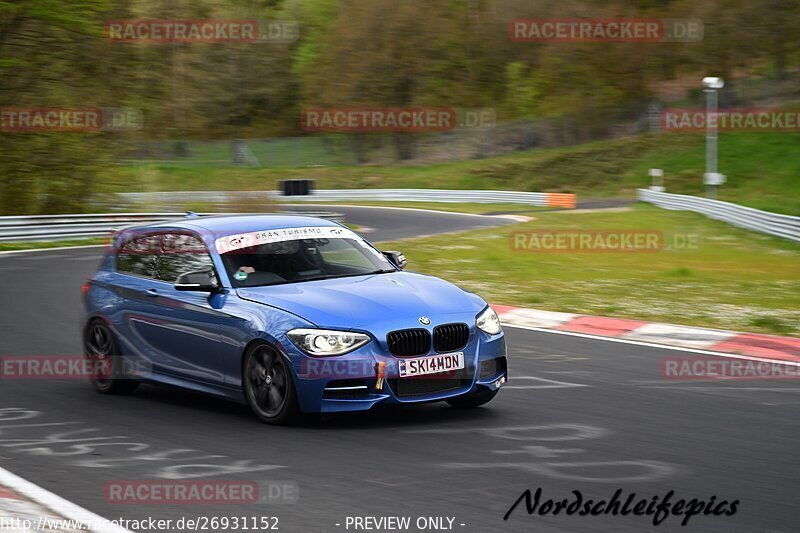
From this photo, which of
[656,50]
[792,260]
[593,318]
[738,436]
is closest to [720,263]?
[792,260]

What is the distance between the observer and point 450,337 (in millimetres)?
7906

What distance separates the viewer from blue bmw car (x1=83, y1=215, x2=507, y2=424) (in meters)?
7.62

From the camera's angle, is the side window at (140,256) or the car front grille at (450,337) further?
the side window at (140,256)

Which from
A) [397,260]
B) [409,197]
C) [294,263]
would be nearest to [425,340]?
[294,263]

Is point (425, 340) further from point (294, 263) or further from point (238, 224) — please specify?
point (238, 224)

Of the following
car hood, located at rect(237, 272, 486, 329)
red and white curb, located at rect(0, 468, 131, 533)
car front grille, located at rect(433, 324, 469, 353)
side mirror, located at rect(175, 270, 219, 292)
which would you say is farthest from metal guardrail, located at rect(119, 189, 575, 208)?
red and white curb, located at rect(0, 468, 131, 533)

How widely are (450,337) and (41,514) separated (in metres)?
3.23

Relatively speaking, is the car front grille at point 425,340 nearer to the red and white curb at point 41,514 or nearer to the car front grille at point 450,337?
the car front grille at point 450,337

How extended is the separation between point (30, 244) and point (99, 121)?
6.12m

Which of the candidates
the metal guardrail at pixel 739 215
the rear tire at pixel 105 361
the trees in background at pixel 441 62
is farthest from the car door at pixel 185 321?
the trees in background at pixel 441 62

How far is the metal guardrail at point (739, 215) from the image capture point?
28609 mm

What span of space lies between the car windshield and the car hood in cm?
17

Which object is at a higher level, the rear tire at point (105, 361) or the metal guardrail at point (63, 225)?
the metal guardrail at point (63, 225)

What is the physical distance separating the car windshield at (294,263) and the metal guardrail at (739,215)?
69.9ft
